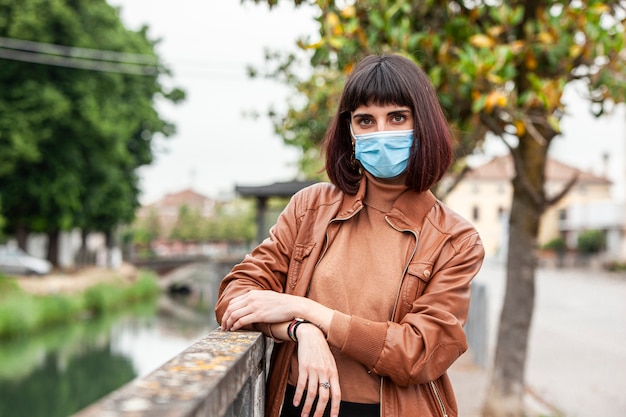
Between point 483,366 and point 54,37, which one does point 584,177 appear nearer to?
point 54,37

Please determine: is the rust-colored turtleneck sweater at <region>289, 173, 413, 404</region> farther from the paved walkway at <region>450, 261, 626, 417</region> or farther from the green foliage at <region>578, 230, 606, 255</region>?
the green foliage at <region>578, 230, 606, 255</region>

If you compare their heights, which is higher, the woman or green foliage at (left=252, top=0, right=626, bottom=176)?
green foliage at (left=252, top=0, right=626, bottom=176)

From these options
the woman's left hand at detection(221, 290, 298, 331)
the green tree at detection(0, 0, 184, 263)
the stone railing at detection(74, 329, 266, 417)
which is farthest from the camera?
the green tree at detection(0, 0, 184, 263)

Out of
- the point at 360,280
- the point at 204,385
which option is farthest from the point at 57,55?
the point at 204,385

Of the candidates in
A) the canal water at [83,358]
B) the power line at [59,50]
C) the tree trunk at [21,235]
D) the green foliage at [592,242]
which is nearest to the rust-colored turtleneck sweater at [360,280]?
the canal water at [83,358]

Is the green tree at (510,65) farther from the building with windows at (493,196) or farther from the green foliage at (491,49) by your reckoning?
the building with windows at (493,196)

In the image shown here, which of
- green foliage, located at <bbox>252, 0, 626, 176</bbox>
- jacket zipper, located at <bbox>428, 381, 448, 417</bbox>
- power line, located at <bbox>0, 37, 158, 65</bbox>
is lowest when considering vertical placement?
jacket zipper, located at <bbox>428, 381, 448, 417</bbox>

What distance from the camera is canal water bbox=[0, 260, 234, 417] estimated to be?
56.6ft

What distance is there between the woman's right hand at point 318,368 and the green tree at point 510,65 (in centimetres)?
305

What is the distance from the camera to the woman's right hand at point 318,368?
1.94 m

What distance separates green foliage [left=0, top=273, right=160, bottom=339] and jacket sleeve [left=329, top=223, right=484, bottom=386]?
21081 mm

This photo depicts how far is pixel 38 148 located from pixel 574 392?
2148 centimetres

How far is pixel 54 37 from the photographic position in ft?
81.5

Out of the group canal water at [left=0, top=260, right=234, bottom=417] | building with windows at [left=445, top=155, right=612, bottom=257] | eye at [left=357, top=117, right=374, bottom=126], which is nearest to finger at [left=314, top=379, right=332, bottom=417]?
eye at [left=357, top=117, right=374, bottom=126]
